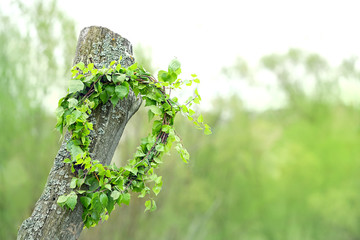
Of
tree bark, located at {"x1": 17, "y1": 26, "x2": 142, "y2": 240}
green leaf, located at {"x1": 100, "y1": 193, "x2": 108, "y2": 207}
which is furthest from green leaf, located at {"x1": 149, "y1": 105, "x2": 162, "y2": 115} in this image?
green leaf, located at {"x1": 100, "y1": 193, "x2": 108, "y2": 207}

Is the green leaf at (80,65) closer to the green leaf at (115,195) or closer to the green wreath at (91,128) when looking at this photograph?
the green wreath at (91,128)

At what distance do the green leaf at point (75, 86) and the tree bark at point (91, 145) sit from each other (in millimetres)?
138

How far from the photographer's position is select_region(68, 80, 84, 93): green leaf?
5.97 ft

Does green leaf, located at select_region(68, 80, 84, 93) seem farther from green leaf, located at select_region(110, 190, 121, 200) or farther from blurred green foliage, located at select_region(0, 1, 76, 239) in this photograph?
blurred green foliage, located at select_region(0, 1, 76, 239)

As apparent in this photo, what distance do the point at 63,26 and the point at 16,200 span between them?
14.8 feet

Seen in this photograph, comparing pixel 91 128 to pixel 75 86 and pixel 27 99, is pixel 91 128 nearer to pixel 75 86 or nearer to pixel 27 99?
pixel 75 86

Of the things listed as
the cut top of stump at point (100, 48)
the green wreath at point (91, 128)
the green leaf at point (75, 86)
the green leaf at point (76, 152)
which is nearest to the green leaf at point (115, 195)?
the green wreath at point (91, 128)

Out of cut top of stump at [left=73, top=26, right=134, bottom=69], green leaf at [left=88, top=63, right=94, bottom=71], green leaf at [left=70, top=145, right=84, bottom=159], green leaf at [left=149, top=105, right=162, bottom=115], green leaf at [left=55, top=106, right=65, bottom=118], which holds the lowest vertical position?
green leaf at [left=70, top=145, right=84, bottom=159]

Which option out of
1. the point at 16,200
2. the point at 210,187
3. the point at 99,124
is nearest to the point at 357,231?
the point at 210,187

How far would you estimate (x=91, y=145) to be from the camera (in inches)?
73.7

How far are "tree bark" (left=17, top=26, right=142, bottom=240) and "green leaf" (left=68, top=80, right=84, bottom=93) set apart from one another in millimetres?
138

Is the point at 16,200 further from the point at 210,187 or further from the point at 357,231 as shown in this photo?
the point at 357,231

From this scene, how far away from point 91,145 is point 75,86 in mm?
286

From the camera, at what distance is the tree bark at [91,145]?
5.88 feet
